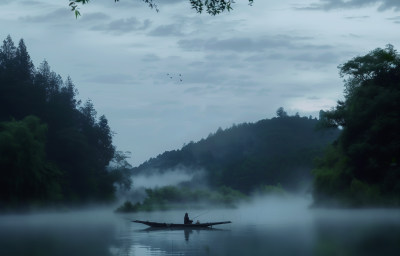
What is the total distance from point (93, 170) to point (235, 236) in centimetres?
5325

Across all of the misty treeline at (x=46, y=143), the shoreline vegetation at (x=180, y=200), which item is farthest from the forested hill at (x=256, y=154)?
the misty treeline at (x=46, y=143)

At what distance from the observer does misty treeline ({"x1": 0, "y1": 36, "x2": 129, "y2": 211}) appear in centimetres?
5794

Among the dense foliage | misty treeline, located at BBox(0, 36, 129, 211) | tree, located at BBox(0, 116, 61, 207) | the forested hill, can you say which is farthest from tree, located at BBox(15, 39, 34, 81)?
the forested hill

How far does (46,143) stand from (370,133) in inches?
1674

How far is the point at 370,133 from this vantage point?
48219 mm

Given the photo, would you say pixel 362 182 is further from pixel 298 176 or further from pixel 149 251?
pixel 298 176

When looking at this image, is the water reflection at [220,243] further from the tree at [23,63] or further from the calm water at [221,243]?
the tree at [23,63]

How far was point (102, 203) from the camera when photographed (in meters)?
87.4

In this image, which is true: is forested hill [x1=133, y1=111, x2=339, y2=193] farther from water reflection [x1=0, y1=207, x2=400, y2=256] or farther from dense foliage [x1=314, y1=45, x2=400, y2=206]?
water reflection [x1=0, y1=207, x2=400, y2=256]

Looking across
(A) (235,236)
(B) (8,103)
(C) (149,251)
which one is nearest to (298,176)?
(B) (8,103)

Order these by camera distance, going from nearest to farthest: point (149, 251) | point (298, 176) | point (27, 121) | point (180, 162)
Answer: point (149, 251) → point (27, 121) → point (298, 176) → point (180, 162)

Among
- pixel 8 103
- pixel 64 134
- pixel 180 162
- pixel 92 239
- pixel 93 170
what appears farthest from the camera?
pixel 180 162

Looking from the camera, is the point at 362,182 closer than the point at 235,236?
No

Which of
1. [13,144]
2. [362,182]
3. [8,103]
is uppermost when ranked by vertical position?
[8,103]
